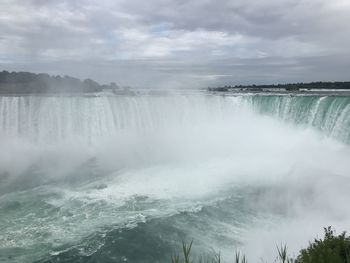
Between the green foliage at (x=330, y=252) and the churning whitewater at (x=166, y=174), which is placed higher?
the green foliage at (x=330, y=252)

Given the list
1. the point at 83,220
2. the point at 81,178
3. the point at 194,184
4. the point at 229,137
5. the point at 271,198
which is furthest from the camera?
the point at 229,137

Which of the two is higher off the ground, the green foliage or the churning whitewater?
the green foliage

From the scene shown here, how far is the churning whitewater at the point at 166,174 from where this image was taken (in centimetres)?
1105

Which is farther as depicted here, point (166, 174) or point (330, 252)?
point (166, 174)

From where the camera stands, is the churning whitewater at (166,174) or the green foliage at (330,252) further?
the churning whitewater at (166,174)

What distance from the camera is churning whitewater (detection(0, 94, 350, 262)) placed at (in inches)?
435

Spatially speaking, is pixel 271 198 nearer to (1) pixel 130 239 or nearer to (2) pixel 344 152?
(1) pixel 130 239

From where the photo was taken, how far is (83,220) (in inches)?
479

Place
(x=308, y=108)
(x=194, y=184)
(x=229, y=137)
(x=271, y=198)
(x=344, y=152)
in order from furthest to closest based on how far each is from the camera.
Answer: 1. (x=229, y=137)
2. (x=308, y=108)
3. (x=344, y=152)
4. (x=194, y=184)
5. (x=271, y=198)

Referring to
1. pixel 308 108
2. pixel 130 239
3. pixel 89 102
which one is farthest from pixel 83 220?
pixel 308 108

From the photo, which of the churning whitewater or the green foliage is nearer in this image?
the green foliage

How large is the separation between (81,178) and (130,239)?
7.08 metres

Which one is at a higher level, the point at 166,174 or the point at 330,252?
the point at 330,252

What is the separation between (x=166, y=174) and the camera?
59.4ft
